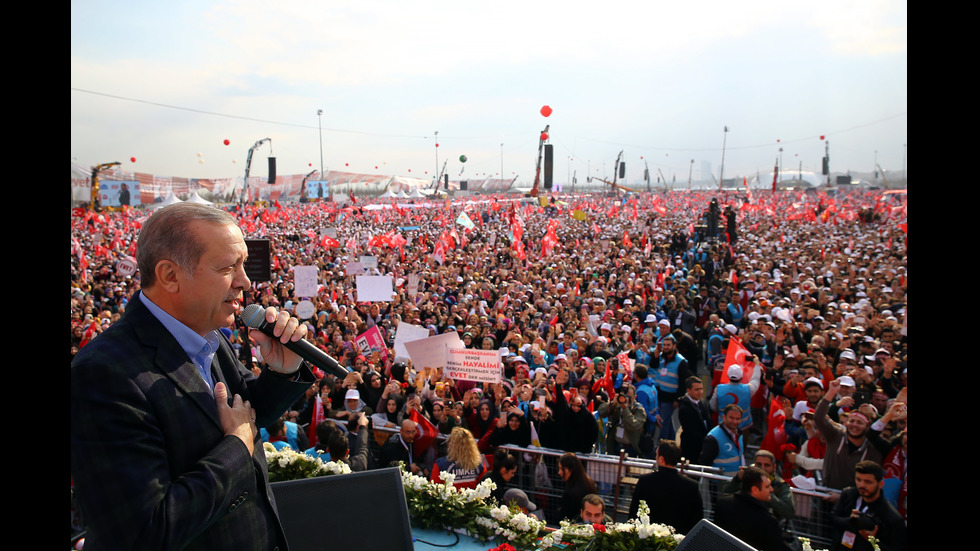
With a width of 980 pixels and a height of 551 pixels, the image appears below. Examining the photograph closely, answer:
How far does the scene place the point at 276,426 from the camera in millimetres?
6176

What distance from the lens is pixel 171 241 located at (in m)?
1.56

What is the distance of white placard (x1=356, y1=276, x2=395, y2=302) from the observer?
12117mm

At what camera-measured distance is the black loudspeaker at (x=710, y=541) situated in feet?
7.97

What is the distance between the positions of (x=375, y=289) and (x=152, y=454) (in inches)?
429

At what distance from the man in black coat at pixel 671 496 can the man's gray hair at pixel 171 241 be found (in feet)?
13.1

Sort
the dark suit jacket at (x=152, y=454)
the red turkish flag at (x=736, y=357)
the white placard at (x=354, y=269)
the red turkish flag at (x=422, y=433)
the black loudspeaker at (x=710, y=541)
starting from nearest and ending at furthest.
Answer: the dark suit jacket at (x=152, y=454) → the black loudspeaker at (x=710, y=541) → the red turkish flag at (x=422, y=433) → the red turkish flag at (x=736, y=357) → the white placard at (x=354, y=269)

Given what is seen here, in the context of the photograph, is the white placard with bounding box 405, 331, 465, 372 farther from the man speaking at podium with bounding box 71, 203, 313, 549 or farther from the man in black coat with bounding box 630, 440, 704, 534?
the man speaking at podium with bounding box 71, 203, 313, 549

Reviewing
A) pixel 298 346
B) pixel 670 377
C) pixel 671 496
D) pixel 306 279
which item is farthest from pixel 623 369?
pixel 298 346

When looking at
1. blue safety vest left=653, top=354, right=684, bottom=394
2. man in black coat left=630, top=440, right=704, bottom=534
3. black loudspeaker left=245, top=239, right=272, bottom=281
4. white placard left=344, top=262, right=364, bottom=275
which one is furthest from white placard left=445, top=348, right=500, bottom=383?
white placard left=344, top=262, right=364, bottom=275

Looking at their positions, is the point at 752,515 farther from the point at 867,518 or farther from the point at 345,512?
the point at 345,512

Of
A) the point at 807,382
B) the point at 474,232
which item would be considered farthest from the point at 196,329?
the point at 474,232

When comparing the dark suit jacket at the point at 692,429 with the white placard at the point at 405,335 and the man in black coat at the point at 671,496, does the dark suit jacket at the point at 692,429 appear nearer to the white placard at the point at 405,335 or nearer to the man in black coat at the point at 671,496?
the man in black coat at the point at 671,496

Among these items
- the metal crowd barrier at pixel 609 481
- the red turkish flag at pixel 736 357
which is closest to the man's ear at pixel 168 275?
the metal crowd barrier at pixel 609 481

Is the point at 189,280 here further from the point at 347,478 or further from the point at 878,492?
the point at 878,492
